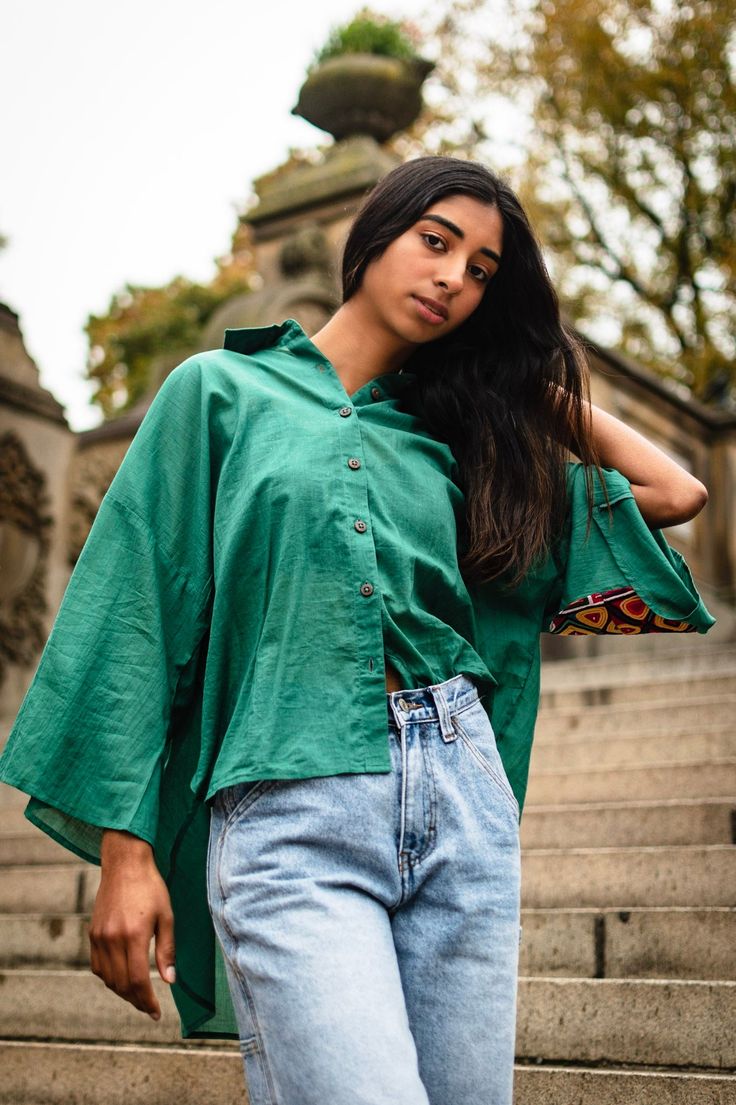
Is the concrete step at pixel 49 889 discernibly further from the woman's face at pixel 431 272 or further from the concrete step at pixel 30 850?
the woman's face at pixel 431 272

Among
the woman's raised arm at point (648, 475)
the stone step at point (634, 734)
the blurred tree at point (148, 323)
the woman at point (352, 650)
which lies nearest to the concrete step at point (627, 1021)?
the woman at point (352, 650)

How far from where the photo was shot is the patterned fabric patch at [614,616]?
229 cm

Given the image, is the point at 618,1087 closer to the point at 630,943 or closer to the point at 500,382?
the point at 630,943

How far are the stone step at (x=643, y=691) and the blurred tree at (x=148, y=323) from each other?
15.5 metres

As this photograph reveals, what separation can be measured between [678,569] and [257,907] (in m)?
1.03

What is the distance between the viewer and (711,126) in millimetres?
18188

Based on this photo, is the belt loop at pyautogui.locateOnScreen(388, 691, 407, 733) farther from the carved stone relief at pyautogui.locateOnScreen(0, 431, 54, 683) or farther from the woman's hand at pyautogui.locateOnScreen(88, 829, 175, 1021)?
the carved stone relief at pyautogui.locateOnScreen(0, 431, 54, 683)

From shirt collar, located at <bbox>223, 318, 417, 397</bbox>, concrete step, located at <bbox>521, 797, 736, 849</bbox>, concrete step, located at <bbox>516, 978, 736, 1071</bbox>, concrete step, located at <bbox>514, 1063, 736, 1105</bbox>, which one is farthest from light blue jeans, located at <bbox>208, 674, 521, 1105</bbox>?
concrete step, located at <bbox>521, 797, 736, 849</bbox>

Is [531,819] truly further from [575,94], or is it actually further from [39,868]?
[575,94]

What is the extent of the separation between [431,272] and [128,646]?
816 mm

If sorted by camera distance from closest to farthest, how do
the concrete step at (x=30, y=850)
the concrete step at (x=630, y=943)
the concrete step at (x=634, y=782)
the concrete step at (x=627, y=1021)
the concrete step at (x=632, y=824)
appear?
1. the concrete step at (x=627, y=1021)
2. the concrete step at (x=630, y=943)
3. the concrete step at (x=632, y=824)
4. the concrete step at (x=634, y=782)
5. the concrete step at (x=30, y=850)

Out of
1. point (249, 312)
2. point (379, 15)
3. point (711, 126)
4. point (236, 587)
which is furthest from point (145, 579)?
point (711, 126)

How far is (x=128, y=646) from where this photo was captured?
190 cm

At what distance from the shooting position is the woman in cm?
170
